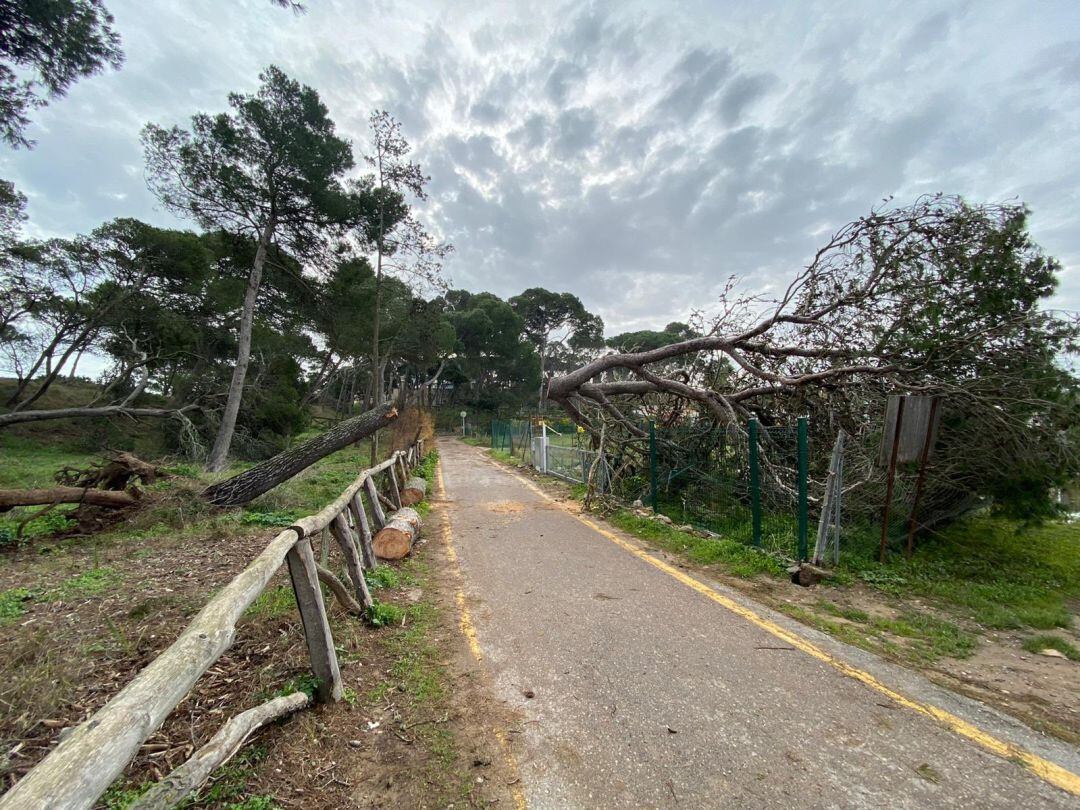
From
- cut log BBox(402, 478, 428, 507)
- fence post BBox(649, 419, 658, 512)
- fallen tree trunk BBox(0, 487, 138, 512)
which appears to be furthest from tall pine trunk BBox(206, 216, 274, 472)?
fence post BBox(649, 419, 658, 512)

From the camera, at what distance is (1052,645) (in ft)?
11.2

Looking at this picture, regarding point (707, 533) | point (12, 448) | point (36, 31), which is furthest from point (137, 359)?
point (707, 533)

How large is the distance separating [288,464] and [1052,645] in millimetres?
8915

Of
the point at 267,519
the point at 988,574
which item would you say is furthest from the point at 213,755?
the point at 988,574

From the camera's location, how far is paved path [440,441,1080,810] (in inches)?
78.1

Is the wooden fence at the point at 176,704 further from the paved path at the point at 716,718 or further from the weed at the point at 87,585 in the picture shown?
the weed at the point at 87,585

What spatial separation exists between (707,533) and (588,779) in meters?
4.85

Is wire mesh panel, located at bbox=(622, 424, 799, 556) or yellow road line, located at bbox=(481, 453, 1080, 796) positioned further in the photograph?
wire mesh panel, located at bbox=(622, 424, 799, 556)

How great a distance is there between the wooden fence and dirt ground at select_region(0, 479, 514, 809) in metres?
0.20

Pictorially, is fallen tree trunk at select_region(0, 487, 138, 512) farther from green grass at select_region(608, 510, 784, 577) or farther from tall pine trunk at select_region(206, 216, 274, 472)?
tall pine trunk at select_region(206, 216, 274, 472)

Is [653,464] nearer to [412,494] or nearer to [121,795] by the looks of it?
[412,494]

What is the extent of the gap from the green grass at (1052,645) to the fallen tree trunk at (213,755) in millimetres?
4861

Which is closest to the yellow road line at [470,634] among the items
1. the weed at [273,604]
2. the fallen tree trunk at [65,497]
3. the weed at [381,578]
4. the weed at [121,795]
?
the weed at [381,578]

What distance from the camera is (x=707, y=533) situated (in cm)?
643
